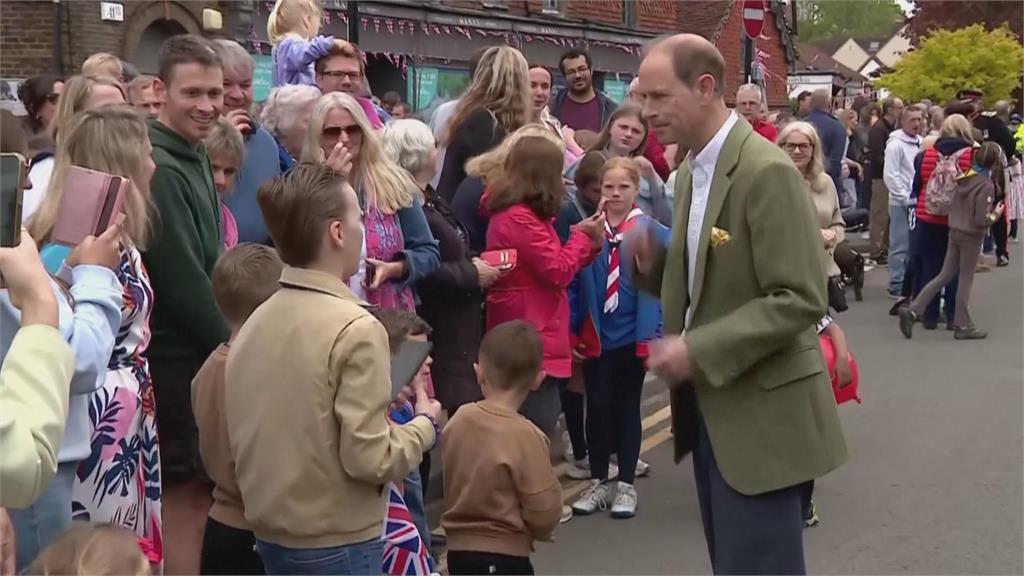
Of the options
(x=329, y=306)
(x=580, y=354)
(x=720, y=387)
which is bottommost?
(x=580, y=354)

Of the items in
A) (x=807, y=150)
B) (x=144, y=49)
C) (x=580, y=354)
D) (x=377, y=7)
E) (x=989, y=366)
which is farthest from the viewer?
(x=377, y=7)

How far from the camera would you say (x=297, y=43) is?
255 inches

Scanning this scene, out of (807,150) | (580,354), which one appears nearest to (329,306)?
(580,354)

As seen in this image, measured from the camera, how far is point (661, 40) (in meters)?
3.76

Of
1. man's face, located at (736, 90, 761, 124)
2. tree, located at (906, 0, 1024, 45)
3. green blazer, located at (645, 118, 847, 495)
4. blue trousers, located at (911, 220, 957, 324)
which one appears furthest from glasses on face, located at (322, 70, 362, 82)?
tree, located at (906, 0, 1024, 45)

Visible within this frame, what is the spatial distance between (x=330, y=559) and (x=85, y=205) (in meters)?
1.20

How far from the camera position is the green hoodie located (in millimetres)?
4520

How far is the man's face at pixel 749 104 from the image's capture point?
9320 mm

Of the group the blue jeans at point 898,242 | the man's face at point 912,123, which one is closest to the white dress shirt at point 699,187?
the blue jeans at point 898,242

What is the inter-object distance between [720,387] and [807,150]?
398 centimetres

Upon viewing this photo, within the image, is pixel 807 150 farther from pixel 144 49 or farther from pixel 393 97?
pixel 144 49

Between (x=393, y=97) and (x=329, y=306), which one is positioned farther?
(x=393, y=97)

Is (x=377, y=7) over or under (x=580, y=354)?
over

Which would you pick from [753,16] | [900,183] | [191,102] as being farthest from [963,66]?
[191,102]
